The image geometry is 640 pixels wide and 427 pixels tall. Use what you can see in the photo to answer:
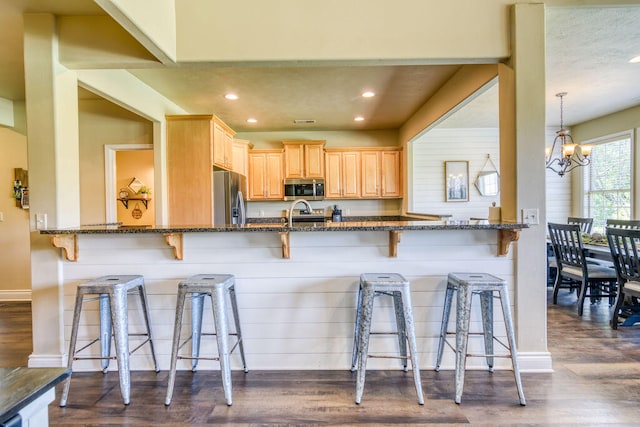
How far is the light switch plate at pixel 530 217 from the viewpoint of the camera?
234 centimetres

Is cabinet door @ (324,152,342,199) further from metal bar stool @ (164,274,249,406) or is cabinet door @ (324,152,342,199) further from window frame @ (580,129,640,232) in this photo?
window frame @ (580,129,640,232)

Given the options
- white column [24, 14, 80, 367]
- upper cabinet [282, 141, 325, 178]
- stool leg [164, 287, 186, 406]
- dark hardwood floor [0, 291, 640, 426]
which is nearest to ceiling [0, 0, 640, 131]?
white column [24, 14, 80, 367]

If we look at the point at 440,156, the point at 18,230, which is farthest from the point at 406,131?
the point at 18,230

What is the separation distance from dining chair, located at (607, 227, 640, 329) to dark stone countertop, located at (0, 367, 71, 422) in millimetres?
3983

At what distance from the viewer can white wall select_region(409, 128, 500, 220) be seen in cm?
620

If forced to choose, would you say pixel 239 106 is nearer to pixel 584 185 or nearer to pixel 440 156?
pixel 440 156

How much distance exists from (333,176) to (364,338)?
4.16 metres

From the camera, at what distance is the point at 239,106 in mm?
4566

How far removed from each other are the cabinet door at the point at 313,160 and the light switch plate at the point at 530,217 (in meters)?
3.85

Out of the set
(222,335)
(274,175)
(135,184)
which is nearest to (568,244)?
(222,335)

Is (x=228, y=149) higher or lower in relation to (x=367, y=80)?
lower

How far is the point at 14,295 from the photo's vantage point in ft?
14.2

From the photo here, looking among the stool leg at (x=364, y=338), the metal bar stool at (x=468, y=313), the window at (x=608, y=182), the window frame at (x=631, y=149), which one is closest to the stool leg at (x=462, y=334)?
the metal bar stool at (x=468, y=313)

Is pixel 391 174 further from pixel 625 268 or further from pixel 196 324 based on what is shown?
pixel 196 324
